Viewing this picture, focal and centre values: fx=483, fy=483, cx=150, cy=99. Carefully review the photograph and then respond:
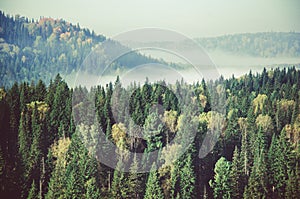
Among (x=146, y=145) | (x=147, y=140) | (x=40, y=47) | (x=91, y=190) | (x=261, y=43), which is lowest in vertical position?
(x=91, y=190)

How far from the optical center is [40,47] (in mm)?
26203

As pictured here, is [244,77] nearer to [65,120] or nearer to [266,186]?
[266,186]

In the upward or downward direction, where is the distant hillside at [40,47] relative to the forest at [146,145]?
upward

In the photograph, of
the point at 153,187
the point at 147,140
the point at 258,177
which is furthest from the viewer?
the point at 147,140

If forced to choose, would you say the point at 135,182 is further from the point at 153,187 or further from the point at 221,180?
the point at 221,180

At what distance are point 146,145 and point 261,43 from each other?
6712 mm

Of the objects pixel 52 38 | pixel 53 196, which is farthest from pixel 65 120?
pixel 52 38

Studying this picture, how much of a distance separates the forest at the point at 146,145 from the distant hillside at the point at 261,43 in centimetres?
111

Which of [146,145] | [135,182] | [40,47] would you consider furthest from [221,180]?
[40,47]

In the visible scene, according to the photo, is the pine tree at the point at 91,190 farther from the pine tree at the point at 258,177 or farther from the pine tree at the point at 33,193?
the pine tree at the point at 258,177

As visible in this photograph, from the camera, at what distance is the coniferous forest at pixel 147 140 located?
18969mm

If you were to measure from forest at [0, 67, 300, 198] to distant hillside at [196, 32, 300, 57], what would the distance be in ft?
3.63

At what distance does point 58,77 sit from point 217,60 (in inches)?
290

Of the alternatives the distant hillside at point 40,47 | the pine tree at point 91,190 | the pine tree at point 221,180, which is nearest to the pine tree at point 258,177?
the pine tree at point 221,180
